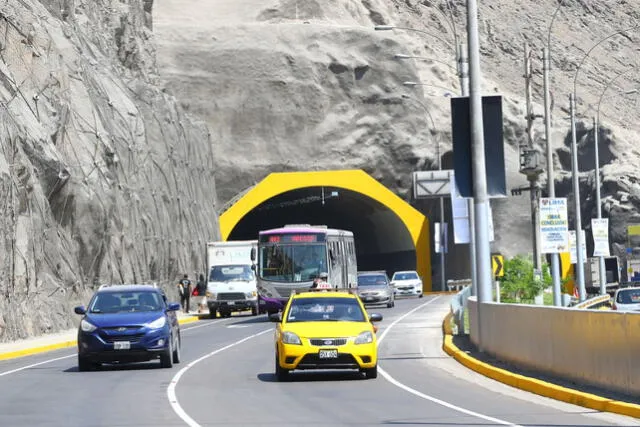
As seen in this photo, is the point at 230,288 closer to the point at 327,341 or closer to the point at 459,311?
the point at 459,311

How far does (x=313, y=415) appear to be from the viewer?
17562 millimetres

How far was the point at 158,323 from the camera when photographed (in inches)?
1081

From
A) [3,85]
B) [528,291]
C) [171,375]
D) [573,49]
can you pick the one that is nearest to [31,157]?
[3,85]

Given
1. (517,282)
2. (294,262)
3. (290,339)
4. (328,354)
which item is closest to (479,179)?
(328,354)

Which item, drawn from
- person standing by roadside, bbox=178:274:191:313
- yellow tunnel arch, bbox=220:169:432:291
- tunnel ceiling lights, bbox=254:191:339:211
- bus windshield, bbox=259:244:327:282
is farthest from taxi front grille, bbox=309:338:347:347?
tunnel ceiling lights, bbox=254:191:339:211

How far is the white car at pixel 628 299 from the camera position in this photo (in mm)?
40906

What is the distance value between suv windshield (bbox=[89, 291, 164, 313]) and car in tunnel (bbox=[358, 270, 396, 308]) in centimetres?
3468

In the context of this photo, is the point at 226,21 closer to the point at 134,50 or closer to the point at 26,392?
the point at 134,50

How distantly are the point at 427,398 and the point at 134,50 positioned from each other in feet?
197

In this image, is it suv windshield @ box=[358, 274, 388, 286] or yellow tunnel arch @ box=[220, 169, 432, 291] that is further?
yellow tunnel arch @ box=[220, 169, 432, 291]

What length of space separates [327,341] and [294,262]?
2919 centimetres

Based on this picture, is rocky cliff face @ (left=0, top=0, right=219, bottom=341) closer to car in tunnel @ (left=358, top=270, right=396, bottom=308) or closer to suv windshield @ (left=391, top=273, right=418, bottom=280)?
car in tunnel @ (left=358, top=270, right=396, bottom=308)

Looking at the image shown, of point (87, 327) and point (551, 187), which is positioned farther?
point (551, 187)

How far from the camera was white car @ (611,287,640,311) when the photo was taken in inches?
1610
